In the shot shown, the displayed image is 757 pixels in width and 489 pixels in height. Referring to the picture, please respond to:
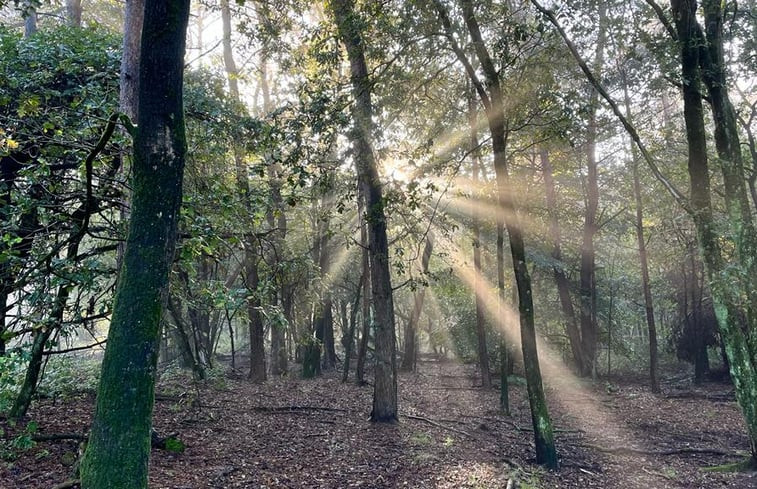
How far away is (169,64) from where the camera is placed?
3.21m

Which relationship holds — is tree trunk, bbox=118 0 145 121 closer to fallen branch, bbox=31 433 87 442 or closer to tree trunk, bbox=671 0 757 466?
fallen branch, bbox=31 433 87 442

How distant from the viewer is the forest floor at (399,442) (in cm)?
584

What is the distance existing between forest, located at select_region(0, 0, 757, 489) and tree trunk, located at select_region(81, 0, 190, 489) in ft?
0.05

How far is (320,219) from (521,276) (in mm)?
4020

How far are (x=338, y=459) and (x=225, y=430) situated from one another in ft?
7.18

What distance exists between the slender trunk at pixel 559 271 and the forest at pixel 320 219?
1.67 meters

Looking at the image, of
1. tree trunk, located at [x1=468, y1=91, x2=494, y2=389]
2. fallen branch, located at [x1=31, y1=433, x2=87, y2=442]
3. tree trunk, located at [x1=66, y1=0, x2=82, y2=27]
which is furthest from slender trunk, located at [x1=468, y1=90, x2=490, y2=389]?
tree trunk, located at [x1=66, y1=0, x2=82, y2=27]

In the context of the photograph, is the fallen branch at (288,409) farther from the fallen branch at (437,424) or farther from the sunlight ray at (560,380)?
the sunlight ray at (560,380)

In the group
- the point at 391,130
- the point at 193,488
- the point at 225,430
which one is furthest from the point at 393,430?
the point at 391,130

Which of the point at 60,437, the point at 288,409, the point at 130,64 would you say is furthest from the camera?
the point at 288,409

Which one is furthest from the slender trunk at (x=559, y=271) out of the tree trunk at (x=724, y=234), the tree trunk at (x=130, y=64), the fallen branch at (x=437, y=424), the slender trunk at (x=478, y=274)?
the tree trunk at (x=130, y=64)

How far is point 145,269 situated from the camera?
3.05 metres

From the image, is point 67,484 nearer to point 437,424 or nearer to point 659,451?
point 437,424

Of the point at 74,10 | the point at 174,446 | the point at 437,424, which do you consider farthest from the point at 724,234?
the point at 74,10
